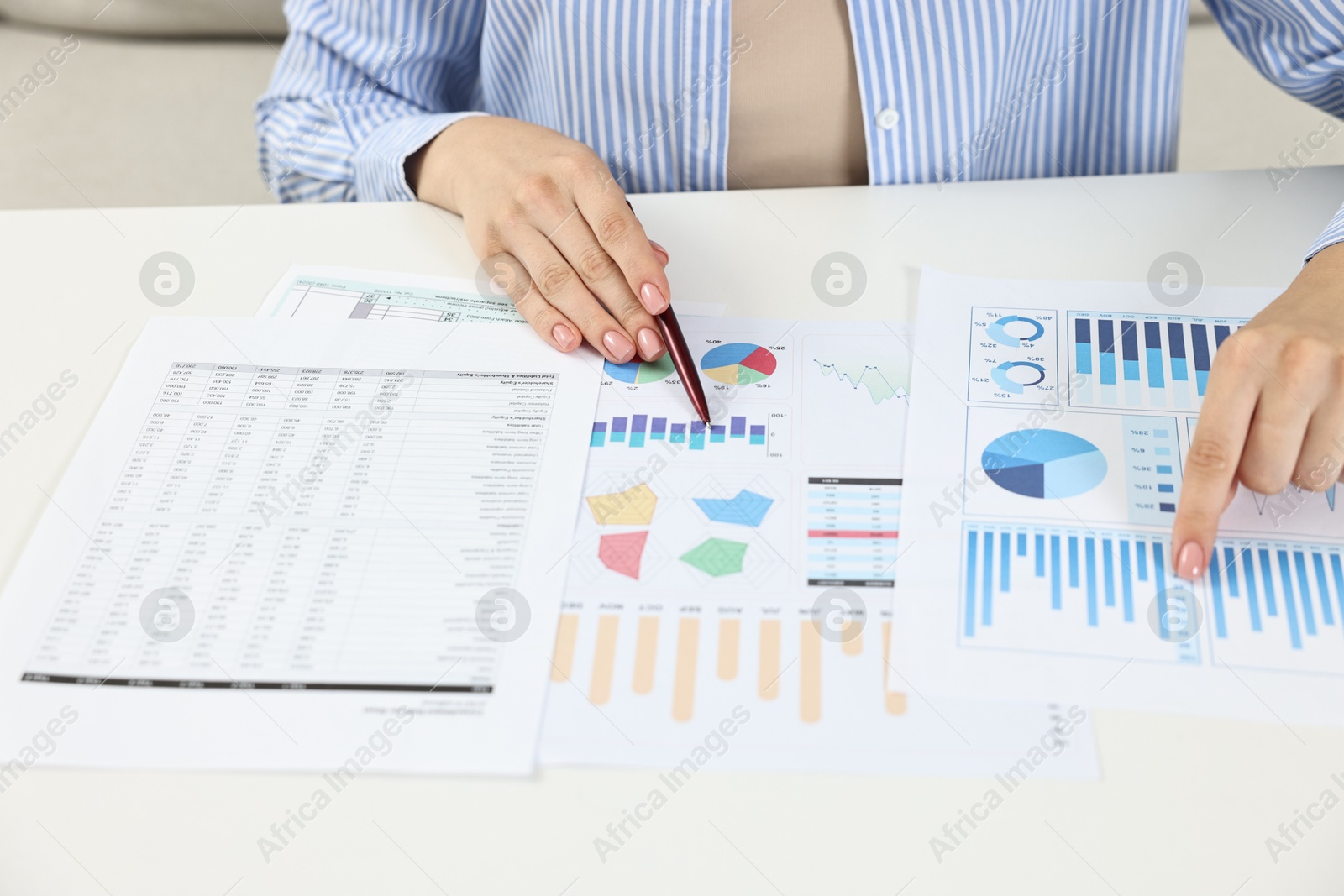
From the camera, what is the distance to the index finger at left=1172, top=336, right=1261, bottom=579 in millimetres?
507

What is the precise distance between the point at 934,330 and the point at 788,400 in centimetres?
12

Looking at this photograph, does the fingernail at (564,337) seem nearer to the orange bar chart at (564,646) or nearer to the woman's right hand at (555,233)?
the woman's right hand at (555,233)

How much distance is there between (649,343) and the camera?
2.13 ft

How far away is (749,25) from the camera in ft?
2.63

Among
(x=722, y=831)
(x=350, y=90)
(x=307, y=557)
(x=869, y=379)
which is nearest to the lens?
(x=722, y=831)

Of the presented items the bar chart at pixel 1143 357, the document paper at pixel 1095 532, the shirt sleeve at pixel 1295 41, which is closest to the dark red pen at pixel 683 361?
the document paper at pixel 1095 532

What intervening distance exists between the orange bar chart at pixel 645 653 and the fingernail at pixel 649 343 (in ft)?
0.69

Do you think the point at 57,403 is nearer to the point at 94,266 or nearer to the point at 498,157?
the point at 94,266

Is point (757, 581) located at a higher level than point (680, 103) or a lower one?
lower

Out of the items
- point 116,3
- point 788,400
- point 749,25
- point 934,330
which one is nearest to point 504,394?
point 788,400

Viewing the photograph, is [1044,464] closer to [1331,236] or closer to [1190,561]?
[1190,561]

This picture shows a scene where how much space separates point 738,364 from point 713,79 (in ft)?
1.00

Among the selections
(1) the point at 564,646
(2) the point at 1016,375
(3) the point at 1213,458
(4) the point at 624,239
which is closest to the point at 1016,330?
(2) the point at 1016,375

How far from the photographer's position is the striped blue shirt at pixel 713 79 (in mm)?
785
